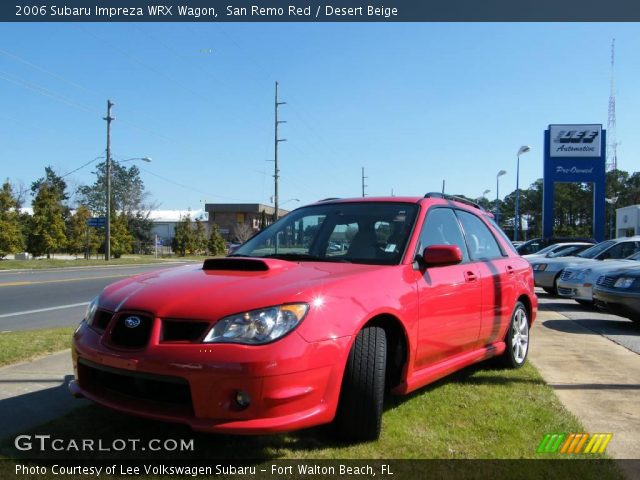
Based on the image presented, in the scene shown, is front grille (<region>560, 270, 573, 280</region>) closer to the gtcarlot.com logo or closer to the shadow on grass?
the gtcarlot.com logo

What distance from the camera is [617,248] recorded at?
517 inches

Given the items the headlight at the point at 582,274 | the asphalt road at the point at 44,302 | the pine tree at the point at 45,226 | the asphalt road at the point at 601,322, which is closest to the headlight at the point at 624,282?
the asphalt road at the point at 601,322

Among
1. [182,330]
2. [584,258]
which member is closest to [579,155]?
[584,258]

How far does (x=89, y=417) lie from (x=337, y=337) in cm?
206

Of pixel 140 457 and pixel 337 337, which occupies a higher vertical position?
pixel 337 337

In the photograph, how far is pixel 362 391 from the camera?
329 cm

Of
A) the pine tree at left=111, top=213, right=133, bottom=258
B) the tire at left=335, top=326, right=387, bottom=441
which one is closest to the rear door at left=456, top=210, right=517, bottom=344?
the tire at left=335, top=326, right=387, bottom=441

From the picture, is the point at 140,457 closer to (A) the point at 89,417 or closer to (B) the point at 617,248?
(A) the point at 89,417

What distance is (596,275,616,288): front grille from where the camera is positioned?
29.8 feet

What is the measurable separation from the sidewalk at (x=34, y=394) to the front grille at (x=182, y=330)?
1573 millimetres

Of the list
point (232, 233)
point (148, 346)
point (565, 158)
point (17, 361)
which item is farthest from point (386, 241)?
point (232, 233)

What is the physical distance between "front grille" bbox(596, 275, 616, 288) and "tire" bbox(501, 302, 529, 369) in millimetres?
3907

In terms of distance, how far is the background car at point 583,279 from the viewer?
1113cm

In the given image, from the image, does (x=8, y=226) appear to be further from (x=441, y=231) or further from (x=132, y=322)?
(x=132, y=322)
